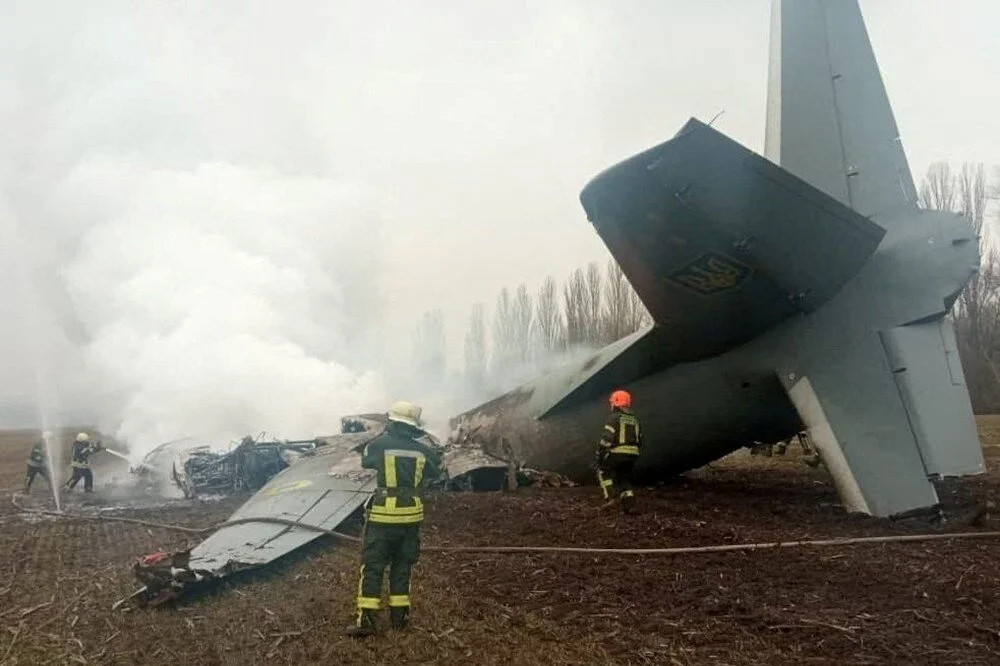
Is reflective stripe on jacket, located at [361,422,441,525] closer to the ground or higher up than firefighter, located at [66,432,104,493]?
higher up

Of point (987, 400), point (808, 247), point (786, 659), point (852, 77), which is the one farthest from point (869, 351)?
point (987, 400)

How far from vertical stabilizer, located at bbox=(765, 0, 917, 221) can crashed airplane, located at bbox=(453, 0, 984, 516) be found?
0.02m

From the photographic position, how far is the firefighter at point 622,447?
9.88 metres

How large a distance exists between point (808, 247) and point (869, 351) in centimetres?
150

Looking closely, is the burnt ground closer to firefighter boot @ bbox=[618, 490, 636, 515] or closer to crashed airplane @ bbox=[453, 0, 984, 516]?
firefighter boot @ bbox=[618, 490, 636, 515]

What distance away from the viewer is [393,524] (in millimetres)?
5871

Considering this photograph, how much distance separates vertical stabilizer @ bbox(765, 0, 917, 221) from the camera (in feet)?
32.9

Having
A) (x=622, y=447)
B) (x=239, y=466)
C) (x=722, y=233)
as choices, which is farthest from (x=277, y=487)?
(x=722, y=233)

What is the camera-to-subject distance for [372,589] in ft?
18.6

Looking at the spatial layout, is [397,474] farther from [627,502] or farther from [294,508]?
[627,502]

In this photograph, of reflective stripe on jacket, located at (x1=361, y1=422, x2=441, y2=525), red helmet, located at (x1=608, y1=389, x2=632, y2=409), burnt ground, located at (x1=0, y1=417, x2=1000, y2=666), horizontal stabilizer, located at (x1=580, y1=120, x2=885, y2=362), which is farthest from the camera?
red helmet, located at (x1=608, y1=389, x2=632, y2=409)

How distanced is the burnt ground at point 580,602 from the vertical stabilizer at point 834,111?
4.14m

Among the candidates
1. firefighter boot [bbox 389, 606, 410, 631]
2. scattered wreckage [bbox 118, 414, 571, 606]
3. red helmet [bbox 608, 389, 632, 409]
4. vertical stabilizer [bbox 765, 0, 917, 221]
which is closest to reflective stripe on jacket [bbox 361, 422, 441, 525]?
firefighter boot [bbox 389, 606, 410, 631]

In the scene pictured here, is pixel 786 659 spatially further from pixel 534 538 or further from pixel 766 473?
pixel 766 473
